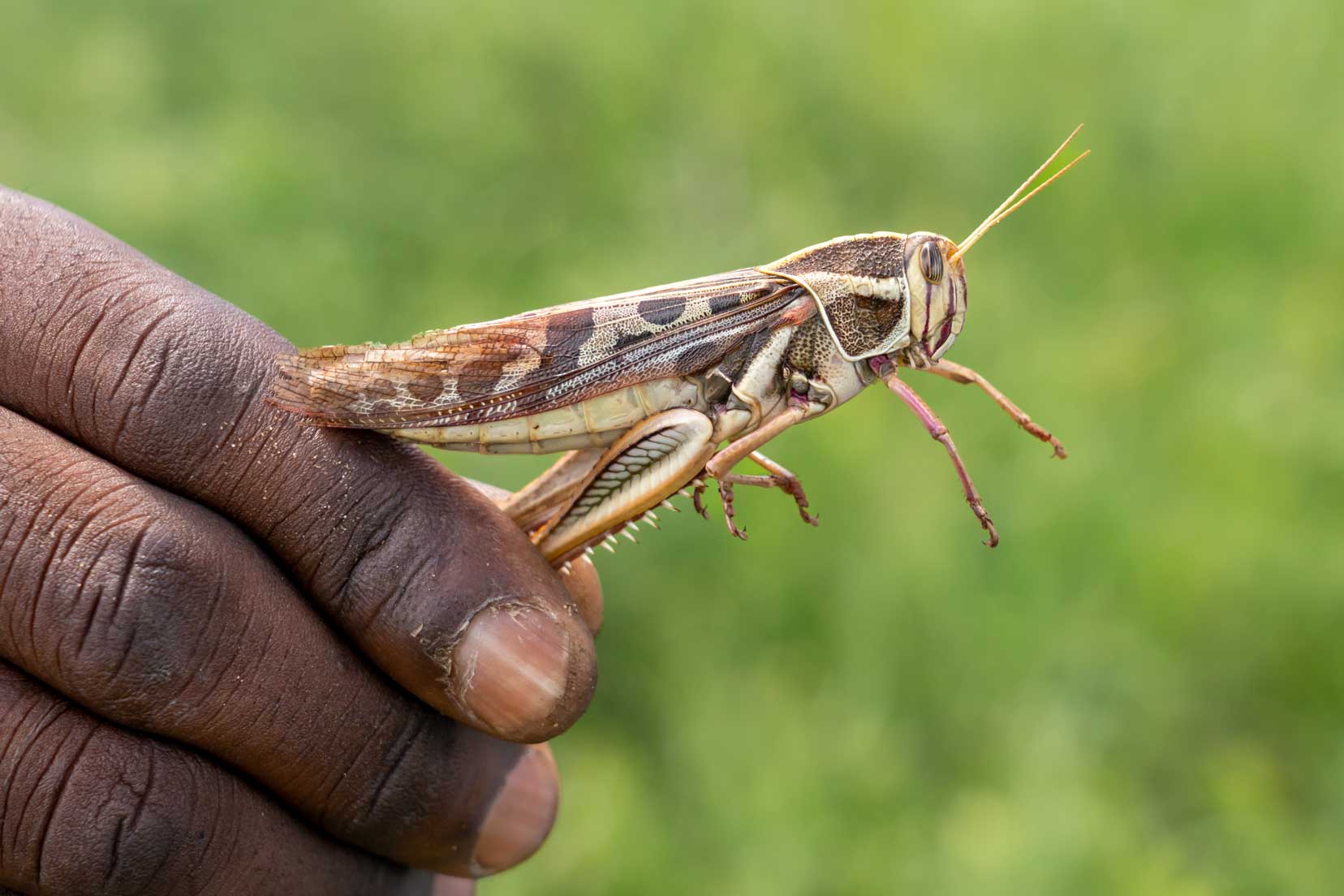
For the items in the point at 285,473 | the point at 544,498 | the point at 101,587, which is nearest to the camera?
the point at 101,587

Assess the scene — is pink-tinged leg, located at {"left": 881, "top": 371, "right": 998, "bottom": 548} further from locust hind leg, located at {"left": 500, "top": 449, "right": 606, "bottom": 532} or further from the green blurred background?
the green blurred background

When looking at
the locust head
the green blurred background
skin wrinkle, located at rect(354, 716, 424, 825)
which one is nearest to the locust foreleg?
the locust head

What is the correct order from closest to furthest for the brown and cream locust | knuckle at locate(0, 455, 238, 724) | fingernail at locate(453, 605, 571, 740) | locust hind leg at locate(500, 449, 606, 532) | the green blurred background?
1. knuckle at locate(0, 455, 238, 724)
2. fingernail at locate(453, 605, 571, 740)
3. the brown and cream locust
4. locust hind leg at locate(500, 449, 606, 532)
5. the green blurred background

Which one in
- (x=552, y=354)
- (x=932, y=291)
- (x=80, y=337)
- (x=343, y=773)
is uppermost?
(x=932, y=291)

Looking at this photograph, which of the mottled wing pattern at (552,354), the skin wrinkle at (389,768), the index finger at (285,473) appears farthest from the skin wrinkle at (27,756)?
the mottled wing pattern at (552,354)

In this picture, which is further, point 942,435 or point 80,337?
point 942,435

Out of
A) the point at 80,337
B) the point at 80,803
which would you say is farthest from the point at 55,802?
the point at 80,337

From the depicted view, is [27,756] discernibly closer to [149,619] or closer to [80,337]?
[149,619]
